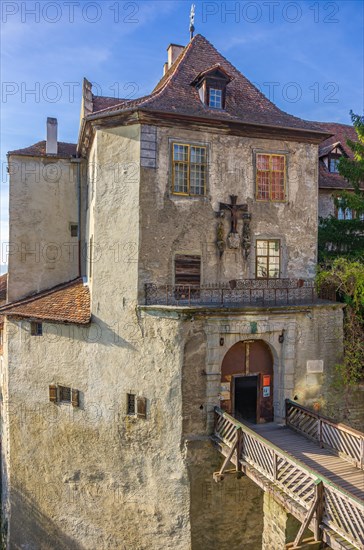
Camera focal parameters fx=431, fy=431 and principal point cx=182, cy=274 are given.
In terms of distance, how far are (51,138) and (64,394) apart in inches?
470

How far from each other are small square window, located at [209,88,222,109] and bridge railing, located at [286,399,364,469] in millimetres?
10912

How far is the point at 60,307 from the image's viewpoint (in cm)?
1614

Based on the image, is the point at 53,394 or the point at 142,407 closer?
the point at 142,407

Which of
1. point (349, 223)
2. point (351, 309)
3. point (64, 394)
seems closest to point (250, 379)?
point (351, 309)

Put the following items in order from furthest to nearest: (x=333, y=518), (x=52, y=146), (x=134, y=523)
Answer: (x=52, y=146) < (x=134, y=523) < (x=333, y=518)

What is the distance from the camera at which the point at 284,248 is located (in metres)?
16.4

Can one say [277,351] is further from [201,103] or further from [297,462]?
[201,103]

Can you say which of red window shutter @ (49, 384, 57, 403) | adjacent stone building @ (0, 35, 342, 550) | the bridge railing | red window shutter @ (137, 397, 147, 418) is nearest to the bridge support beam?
the bridge railing

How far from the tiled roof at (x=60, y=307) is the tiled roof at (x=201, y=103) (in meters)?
6.86

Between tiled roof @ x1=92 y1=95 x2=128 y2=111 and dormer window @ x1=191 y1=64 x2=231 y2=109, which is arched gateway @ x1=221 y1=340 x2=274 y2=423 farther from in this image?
tiled roof @ x1=92 y1=95 x2=128 y2=111

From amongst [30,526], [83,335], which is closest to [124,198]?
[83,335]

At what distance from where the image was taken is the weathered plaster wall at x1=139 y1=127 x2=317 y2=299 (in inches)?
583

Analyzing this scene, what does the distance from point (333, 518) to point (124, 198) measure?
10982 millimetres

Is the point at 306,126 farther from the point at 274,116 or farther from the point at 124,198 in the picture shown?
the point at 124,198
